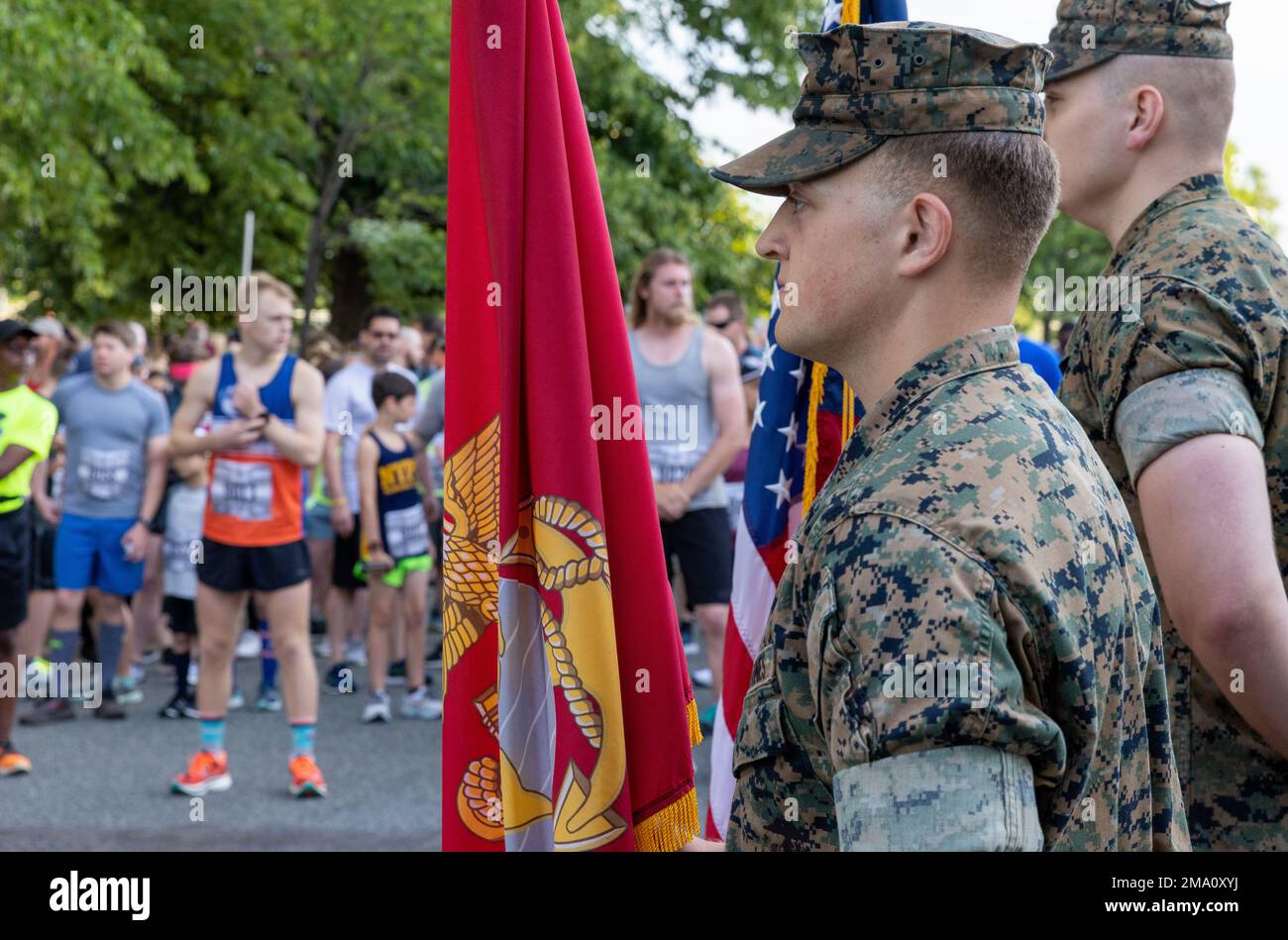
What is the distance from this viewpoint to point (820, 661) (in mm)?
1438

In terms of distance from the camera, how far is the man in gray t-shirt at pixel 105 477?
8250mm

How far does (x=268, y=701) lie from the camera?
8.64 m

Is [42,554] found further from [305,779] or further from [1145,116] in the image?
[1145,116]

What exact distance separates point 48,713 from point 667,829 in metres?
7.02

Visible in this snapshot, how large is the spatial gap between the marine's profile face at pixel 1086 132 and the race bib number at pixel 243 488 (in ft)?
16.3

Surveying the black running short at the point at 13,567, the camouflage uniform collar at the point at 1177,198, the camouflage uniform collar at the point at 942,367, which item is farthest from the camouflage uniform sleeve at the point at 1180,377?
the black running short at the point at 13,567

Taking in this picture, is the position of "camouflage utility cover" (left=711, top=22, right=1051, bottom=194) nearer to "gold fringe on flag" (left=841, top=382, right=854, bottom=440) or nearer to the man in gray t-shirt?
"gold fringe on flag" (left=841, top=382, right=854, bottom=440)

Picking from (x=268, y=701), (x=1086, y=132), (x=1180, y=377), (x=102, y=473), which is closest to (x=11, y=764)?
(x=268, y=701)

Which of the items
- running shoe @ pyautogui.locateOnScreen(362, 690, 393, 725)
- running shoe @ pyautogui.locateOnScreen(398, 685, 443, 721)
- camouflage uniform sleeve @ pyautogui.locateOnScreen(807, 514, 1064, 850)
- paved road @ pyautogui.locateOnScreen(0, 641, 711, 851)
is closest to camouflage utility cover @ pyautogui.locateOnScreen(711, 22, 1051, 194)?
camouflage uniform sleeve @ pyautogui.locateOnScreen(807, 514, 1064, 850)

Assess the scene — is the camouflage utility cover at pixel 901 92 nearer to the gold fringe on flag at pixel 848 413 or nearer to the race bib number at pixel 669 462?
the gold fringe on flag at pixel 848 413
